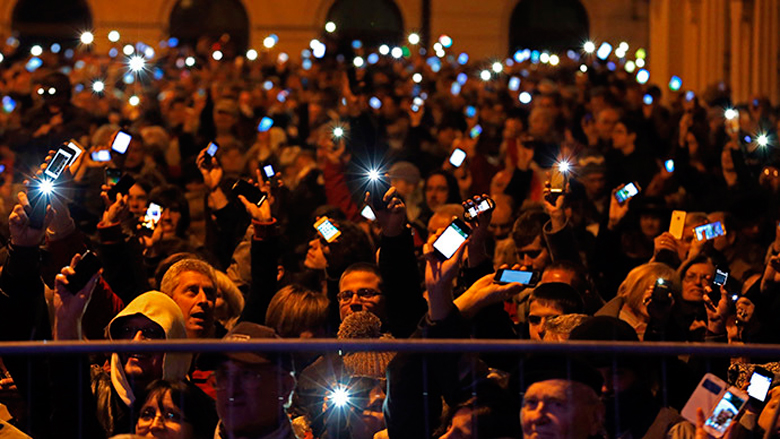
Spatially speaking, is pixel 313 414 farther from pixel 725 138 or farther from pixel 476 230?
pixel 725 138

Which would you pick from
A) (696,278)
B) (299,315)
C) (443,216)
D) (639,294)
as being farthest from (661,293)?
(443,216)

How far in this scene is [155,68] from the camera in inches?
1016

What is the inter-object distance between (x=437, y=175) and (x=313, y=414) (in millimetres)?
5775

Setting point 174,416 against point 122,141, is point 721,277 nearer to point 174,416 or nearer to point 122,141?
point 174,416

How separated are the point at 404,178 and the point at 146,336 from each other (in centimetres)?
562

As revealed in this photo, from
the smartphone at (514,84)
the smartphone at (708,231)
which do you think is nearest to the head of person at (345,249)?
the smartphone at (708,231)

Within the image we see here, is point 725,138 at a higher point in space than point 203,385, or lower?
higher

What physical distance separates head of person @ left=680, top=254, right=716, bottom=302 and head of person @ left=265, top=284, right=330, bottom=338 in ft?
7.80

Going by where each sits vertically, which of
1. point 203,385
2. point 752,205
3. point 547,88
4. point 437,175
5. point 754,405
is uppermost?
point 547,88

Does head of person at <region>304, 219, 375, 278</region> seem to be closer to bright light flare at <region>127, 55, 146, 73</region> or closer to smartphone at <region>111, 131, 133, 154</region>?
smartphone at <region>111, 131, 133, 154</region>

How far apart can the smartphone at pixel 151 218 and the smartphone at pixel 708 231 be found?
3228mm

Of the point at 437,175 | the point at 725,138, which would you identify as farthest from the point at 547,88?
the point at 437,175

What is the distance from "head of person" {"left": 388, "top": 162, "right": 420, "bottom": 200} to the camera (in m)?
12.0

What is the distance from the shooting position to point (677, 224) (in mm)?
9539
